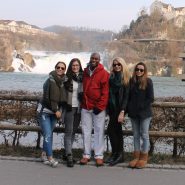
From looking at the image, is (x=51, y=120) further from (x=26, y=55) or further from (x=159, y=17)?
(x=159, y=17)

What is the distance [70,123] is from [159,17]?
542 ft

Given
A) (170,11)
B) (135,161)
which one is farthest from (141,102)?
(170,11)

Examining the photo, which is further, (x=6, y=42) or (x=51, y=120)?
(x=6, y=42)

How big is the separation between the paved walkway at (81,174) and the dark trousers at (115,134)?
1.05 ft

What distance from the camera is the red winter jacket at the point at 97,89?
21.8 feet

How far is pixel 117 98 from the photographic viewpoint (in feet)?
22.1

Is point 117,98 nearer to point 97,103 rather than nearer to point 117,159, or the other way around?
point 97,103

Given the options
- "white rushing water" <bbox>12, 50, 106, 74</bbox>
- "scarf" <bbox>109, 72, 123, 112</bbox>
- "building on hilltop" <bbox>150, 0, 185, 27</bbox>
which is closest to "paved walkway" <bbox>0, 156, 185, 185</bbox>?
"scarf" <bbox>109, 72, 123, 112</bbox>

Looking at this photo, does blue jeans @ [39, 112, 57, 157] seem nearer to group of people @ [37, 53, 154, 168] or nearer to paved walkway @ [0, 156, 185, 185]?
group of people @ [37, 53, 154, 168]

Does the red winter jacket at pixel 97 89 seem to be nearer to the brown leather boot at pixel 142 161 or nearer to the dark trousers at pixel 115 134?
the dark trousers at pixel 115 134

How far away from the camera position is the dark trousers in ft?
22.5

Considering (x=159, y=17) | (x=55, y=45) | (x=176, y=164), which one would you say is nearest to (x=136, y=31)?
(x=159, y=17)

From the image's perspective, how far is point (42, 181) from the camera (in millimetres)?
5676

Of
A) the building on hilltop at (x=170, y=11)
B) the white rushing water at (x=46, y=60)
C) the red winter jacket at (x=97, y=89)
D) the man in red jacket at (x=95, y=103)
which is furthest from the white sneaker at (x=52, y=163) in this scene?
the building on hilltop at (x=170, y=11)
